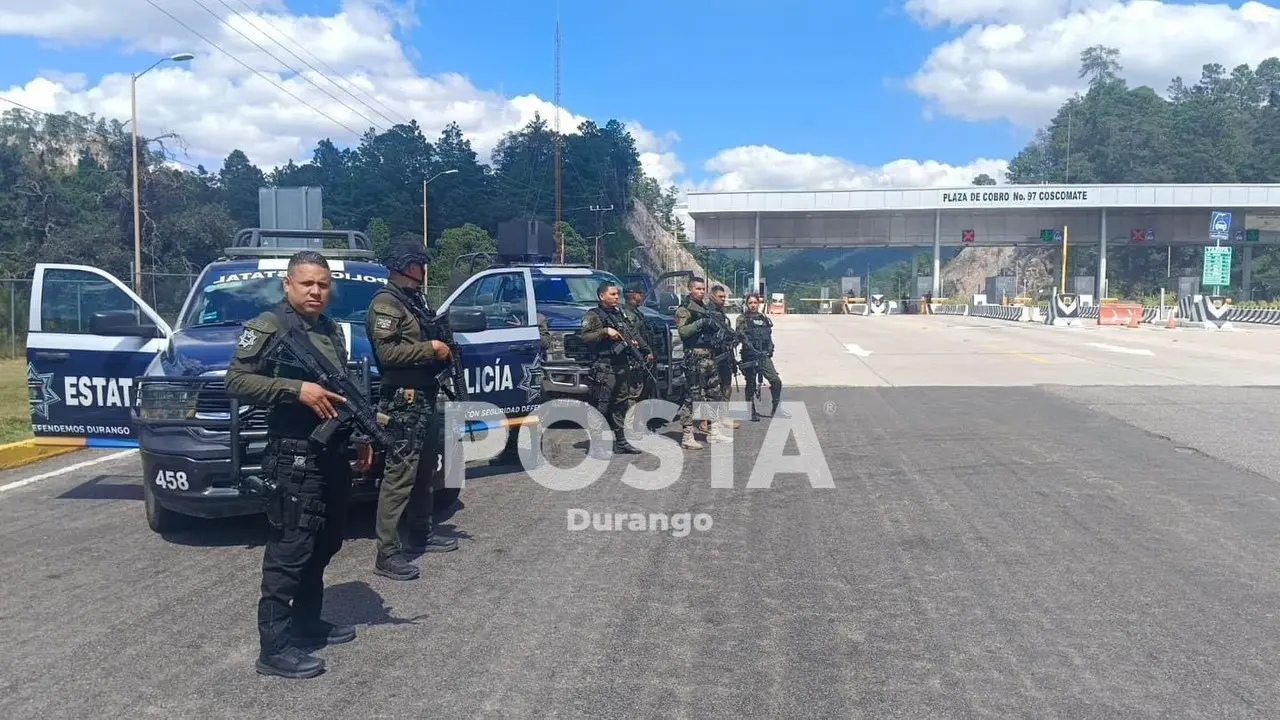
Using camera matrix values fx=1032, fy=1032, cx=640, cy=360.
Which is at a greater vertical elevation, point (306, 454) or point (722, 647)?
point (306, 454)

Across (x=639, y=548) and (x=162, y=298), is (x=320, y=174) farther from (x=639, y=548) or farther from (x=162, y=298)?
(x=639, y=548)

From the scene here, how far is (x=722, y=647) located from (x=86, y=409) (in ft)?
17.7

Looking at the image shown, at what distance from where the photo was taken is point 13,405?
1366 centimetres

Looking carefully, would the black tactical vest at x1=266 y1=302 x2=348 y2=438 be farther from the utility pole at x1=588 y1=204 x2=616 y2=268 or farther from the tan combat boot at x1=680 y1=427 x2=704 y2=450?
the utility pole at x1=588 y1=204 x2=616 y2=268

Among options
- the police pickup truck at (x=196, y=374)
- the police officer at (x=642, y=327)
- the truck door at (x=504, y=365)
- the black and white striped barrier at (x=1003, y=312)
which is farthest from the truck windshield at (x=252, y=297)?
the black and white striped barrier at (x=1003, y=312)

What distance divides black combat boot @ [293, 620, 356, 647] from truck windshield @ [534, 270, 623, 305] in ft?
27.9

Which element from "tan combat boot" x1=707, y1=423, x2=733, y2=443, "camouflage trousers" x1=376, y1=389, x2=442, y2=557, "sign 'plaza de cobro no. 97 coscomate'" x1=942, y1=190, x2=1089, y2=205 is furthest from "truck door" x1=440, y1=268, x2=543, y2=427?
"sign 'plaza de cobro no. 97 coscomate'" x1=942, y1=190, x2=1089, y2=205

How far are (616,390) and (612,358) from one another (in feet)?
1.05

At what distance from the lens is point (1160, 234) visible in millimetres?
64500

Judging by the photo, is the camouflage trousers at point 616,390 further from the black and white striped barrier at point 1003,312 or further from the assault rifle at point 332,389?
the black and white striped barrier at point 1003,312

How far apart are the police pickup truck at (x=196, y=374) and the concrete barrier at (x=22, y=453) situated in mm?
2243

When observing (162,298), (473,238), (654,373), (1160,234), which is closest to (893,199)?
(1160,234)

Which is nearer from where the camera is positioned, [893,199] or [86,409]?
[86,409]

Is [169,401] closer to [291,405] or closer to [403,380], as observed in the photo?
[403,380]
